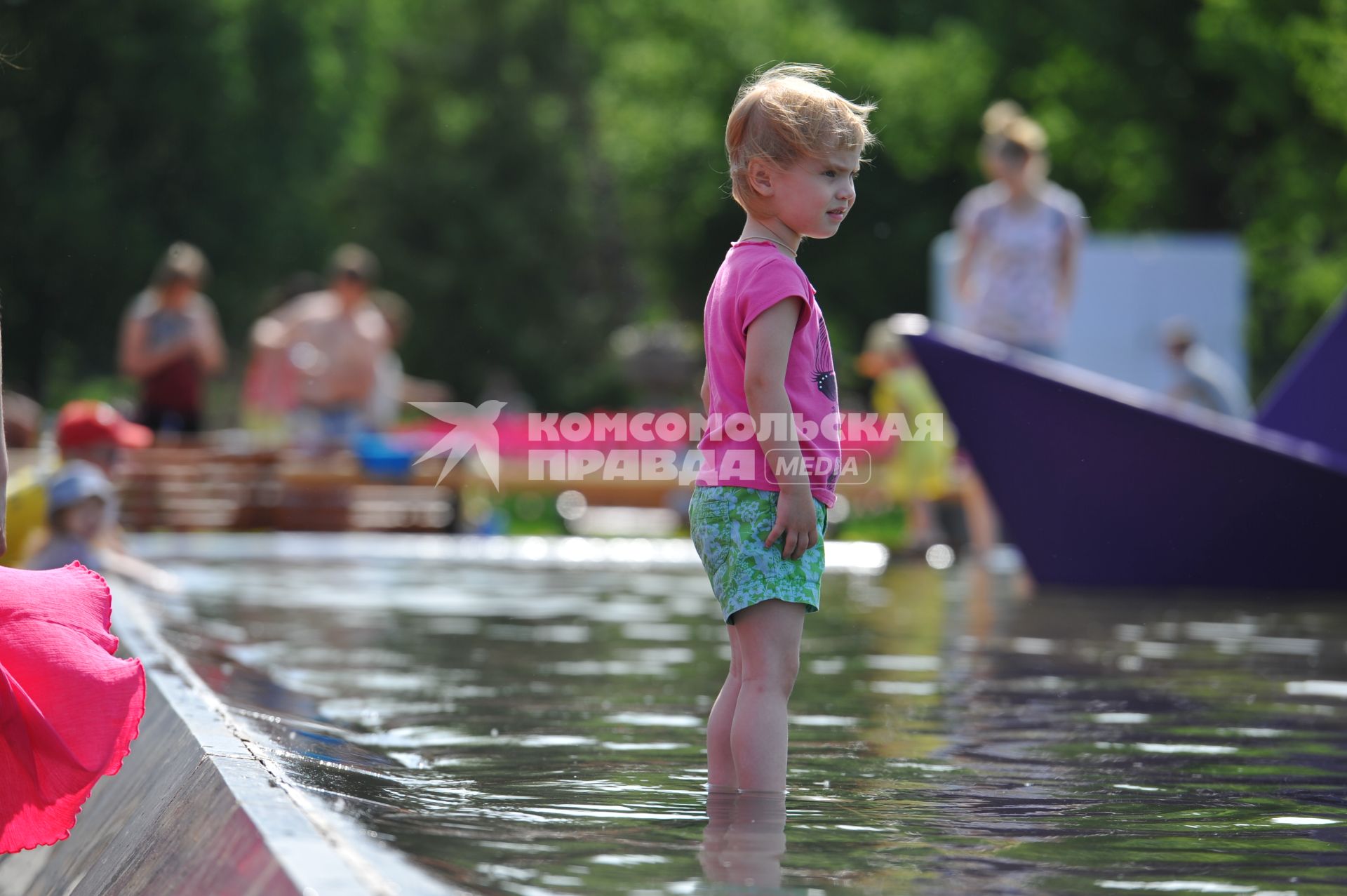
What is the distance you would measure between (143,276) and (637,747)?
34.6 m

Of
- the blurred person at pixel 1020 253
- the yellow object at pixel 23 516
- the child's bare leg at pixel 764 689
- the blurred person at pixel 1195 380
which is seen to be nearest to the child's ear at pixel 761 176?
the child's bare leg at pixel 764 689

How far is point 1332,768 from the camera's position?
421cm

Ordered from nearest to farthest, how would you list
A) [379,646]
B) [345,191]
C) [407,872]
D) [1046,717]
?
[407,872], [1046,717], [379,646], [345,191]

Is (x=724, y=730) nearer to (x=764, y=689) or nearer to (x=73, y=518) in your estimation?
(x=764, y=689)

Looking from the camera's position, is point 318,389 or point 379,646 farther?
point 318,389

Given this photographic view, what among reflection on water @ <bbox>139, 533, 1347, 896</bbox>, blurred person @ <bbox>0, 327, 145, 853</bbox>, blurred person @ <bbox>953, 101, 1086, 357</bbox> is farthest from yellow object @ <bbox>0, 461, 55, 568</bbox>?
blurred person @ <bbox>0, 327, 145, 853</bbox>

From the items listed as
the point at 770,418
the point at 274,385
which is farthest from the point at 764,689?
the point at 274,385

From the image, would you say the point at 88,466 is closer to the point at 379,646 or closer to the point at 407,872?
the point at 379,646

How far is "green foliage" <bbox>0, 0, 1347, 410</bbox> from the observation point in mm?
33438

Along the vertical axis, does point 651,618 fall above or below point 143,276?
below

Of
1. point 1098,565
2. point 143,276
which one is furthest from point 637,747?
point 143,276

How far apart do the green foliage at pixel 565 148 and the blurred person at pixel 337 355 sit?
1185cm

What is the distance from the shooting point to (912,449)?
14.8m

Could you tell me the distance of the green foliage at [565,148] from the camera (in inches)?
1316
